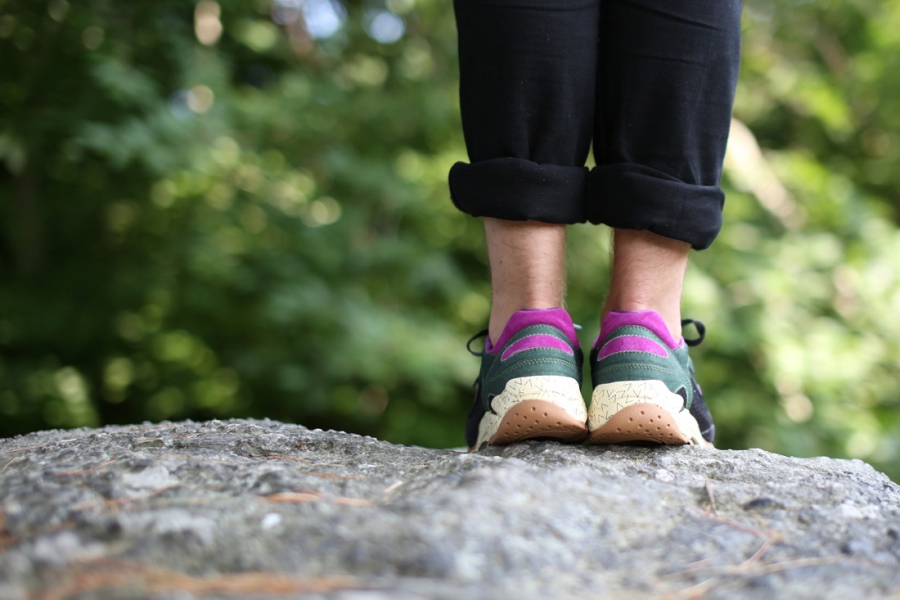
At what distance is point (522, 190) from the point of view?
3.69 feet

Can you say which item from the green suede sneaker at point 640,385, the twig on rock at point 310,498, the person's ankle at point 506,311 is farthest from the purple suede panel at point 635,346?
the twig on rock at point 310,498

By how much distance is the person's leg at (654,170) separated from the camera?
111 cm

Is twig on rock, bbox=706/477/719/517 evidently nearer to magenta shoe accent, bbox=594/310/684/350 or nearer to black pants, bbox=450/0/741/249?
magenta shoe accent, bbox=594/310/684/350

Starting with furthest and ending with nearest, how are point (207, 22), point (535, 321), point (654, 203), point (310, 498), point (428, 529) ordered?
point (207, 22) → point (535, 321) → point (654, 203) → point (310, 498) → point (428, 529)

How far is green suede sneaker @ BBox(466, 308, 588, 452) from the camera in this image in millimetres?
1155

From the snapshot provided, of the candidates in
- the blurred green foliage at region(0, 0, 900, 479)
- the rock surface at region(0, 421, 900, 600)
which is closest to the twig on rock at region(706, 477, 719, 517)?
the rock surface at region(0, 421, 900, 600)

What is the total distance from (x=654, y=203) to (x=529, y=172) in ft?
0.66

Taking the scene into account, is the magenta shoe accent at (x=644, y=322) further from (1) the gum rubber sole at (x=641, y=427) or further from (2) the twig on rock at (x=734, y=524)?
(2) the twig on rock at (x=734, y=524)

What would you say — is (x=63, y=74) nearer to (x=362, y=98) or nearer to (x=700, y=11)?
(x=362, y=98)

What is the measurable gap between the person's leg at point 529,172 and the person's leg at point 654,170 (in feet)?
0.14

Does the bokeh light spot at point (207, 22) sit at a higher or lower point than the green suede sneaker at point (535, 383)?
higher

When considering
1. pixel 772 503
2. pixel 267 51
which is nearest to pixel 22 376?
pixel 267 51

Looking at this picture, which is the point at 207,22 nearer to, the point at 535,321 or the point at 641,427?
the point at 535,321

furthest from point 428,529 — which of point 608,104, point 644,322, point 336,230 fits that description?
point 336,230
